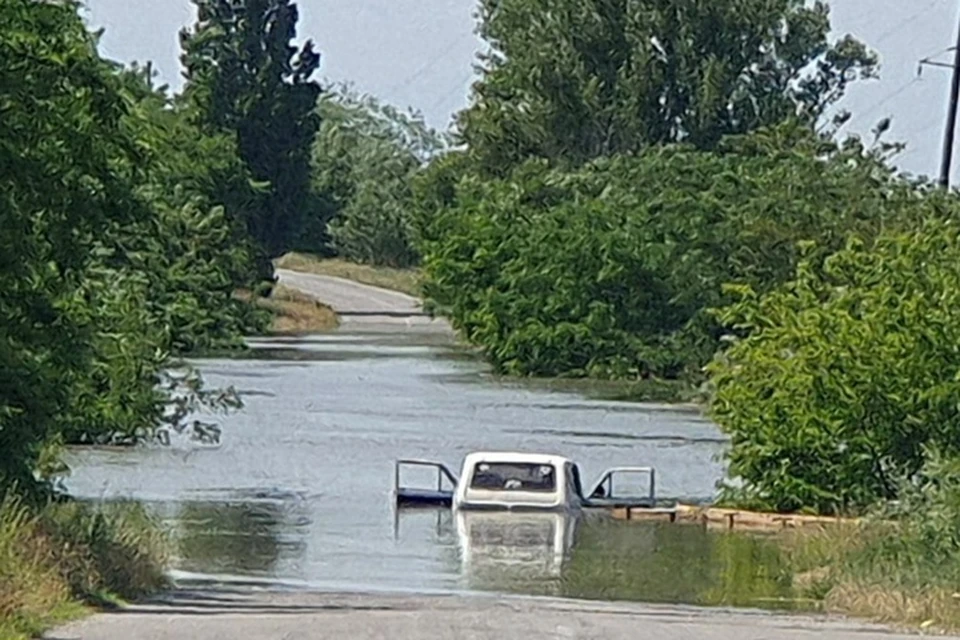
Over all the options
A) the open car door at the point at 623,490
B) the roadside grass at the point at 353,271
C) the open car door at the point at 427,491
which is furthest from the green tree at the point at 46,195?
the roadside grass at the point at 353,271

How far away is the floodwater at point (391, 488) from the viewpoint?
28562mm

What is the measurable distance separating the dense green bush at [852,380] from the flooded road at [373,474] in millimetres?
2289

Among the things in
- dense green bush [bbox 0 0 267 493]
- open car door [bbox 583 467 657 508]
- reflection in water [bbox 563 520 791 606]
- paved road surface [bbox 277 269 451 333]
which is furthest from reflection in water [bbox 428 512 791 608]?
paved road surface [bbox 277 269 451 333]

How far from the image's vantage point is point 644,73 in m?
94.3

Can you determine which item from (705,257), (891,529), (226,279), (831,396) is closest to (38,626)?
(891,529)

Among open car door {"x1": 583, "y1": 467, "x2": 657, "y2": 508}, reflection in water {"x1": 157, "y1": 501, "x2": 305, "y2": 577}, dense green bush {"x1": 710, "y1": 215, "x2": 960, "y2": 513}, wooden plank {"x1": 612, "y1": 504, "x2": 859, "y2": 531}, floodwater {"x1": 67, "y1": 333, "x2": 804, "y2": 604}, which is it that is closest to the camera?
floodwater {"x1": 67, "y1": 333, "x2": 804, "y2": 604}

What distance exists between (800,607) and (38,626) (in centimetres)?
1122

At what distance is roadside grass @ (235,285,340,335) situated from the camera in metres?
102

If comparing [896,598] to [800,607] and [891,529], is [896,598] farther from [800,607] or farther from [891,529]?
[891,529]

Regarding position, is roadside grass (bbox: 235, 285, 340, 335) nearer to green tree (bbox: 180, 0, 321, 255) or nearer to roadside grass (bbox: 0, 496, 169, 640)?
green tree (bbox: 180, 0, 321, 255)

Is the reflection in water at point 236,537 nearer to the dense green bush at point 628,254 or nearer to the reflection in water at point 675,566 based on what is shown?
the reflection in water at point 675,566

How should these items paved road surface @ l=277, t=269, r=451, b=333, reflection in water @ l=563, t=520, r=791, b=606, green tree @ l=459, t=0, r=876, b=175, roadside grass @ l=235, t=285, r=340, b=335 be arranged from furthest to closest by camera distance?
A: paved road surface @ l=277, t=269, r=451, b=333
roadside grass @ l=235, t=285, r=340, b=335
green tree @ l=459, t=0, r=876, b=175
reflection in water @ l=563, t=520, r=791, b=606

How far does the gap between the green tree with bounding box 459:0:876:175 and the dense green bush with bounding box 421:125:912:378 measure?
10.2 meters

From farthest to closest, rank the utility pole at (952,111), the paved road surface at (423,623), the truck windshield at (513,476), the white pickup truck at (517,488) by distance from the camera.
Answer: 1. the utility pole at (952,111)
2. the truck windshield at (513,476)
3. the white pickup truck at (517,488)
4. the paved road surface at (423,623)
